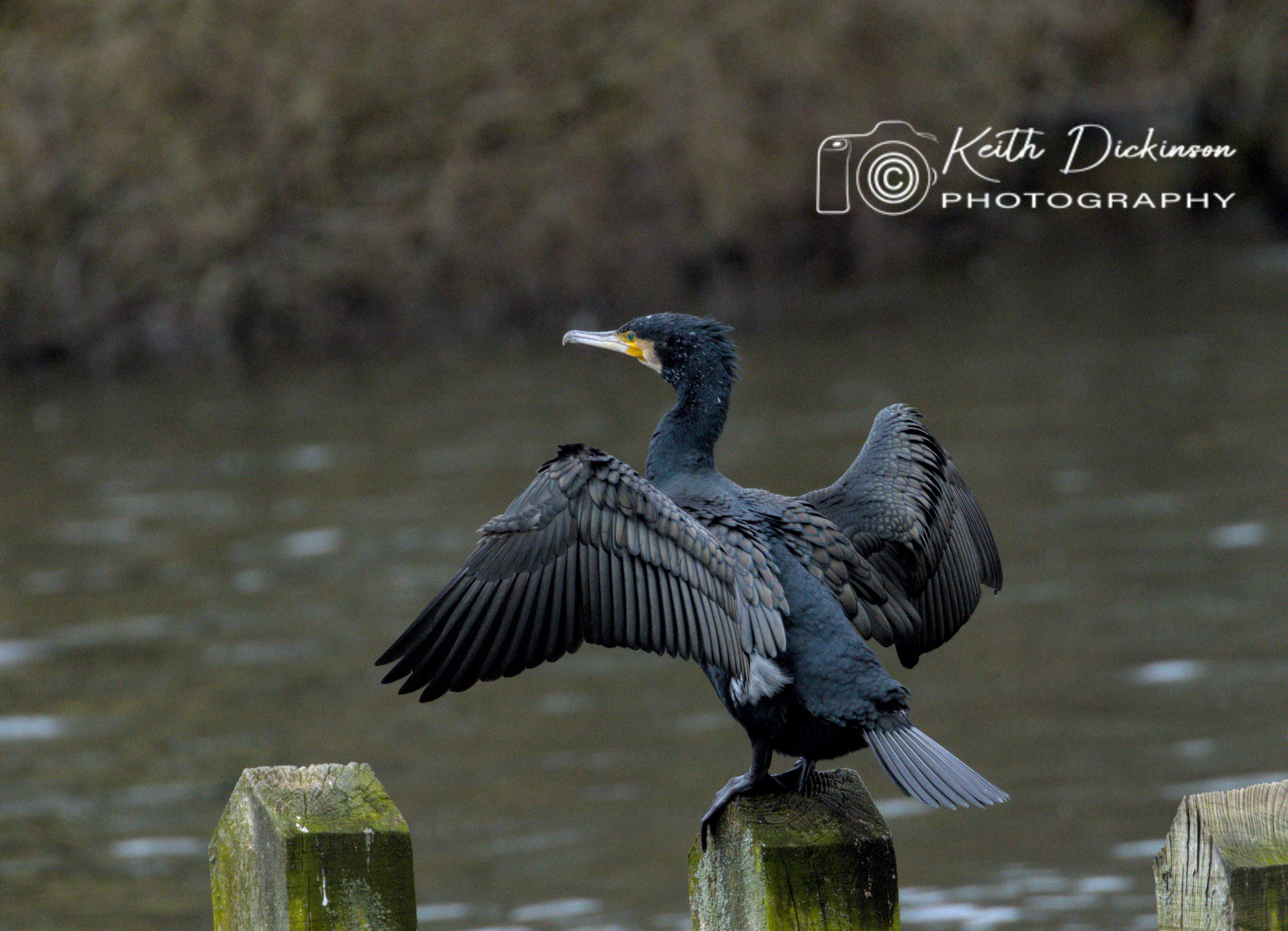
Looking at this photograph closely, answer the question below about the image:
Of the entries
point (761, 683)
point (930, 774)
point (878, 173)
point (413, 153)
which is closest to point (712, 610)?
point (761, 683)

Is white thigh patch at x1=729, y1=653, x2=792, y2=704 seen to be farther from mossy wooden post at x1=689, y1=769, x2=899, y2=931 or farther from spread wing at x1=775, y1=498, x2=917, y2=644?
mossy wooden post at x1=689, y1=769, x2=899, y2=931

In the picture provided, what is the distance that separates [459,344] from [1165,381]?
21.1ft

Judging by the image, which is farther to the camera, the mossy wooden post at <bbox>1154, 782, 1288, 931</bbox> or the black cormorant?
the black cormorant

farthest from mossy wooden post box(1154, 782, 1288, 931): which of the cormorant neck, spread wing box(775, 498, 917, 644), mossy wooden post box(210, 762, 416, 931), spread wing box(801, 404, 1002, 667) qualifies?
the cormorant neck

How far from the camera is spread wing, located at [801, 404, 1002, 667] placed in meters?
3.25

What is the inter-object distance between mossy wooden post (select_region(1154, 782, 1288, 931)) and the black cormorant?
546mm

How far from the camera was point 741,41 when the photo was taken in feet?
52.0

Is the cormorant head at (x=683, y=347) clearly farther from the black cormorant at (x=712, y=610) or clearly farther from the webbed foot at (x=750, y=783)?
the webbed foot at (x=750, y=783)

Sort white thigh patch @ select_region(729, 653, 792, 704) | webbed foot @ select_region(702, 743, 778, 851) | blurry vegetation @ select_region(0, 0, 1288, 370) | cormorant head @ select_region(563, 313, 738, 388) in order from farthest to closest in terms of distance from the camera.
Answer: blurry vegetation @ select_region(0, 0, 1288, 370) → cormorant head @ select_region(563, 313, 738, 388) → white thigh patch @ select_region(729, 653, 792, 704) → webbed foot @ select_region(702, 743, 778, 851)

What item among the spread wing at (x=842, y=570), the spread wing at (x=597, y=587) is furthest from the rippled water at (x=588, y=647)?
the spread wing at (x=597, y=587)

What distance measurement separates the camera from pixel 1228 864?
1.85 m

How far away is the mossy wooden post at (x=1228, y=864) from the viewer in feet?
6.08

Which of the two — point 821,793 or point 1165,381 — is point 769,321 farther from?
point 821,793

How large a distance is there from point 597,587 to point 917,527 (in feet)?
2.41
